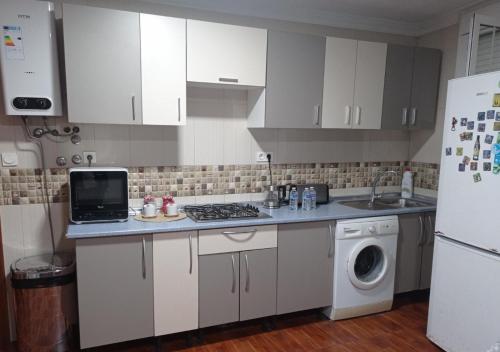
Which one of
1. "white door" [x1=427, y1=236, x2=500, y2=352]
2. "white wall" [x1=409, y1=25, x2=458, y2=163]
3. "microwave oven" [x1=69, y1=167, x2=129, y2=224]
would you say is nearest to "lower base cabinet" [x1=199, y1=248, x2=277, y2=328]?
"microwave oven" [x1=69, y1=167, x2=129, y2=224]

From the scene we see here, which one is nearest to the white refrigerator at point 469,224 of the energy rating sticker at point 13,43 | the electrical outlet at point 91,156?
the electrical outlet at point 91,156

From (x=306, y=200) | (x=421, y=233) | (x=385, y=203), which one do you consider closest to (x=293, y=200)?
(x=306, y=200)

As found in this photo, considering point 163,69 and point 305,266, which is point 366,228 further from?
point 163,69

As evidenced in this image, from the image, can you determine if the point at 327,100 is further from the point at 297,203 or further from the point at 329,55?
the point at 297,203

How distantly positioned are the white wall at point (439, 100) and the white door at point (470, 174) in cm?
104

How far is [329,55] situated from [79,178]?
2.01 meters

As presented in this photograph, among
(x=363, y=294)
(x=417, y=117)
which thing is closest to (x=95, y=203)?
(x=363, y=294)

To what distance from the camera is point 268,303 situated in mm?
2549

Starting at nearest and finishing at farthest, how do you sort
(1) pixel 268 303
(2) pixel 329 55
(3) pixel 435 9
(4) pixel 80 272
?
(4) pixel 80 272 → (1) pixel 268 303 → (2) pixel 329 55 → (3) pixel 435 9

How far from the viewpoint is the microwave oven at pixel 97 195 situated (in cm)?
220

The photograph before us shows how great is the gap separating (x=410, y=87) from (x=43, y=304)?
3228 mm

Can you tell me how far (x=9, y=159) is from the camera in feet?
7.62

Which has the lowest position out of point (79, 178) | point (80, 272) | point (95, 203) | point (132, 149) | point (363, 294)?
point (363, 294)

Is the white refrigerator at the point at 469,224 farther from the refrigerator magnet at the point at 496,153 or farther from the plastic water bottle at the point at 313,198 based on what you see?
the plastic water bottle at the point at 313,198
